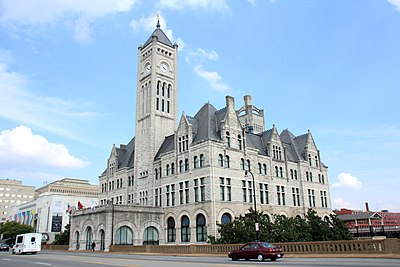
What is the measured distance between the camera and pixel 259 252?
24.0 metres

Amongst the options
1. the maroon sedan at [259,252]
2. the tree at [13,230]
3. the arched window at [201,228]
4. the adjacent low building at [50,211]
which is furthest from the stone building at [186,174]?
the tree at [13,230]

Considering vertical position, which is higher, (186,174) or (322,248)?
(186,174)

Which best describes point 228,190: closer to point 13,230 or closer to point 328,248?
point 328,248

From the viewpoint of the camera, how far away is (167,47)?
66.6 metres

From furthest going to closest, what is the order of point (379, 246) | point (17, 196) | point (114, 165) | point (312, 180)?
point (17, 196)
point (114, 165)
point (312, 180)
point (379, 246)

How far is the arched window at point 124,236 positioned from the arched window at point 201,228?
990cm

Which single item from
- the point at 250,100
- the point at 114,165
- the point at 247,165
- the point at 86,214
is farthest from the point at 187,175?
the point at 250,100

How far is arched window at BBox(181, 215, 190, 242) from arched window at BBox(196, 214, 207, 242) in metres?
2.08

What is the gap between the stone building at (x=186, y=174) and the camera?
4869cm

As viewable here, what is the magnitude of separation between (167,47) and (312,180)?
3510 cm

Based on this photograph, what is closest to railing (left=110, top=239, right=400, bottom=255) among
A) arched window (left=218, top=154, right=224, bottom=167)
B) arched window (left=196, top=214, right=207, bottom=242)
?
arched window (left=196, top=214, right=207, bottom=242)

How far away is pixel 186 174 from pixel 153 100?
16.5 metres

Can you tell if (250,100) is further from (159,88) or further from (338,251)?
(338,251)

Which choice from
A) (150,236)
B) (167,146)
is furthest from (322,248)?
(167,146)
